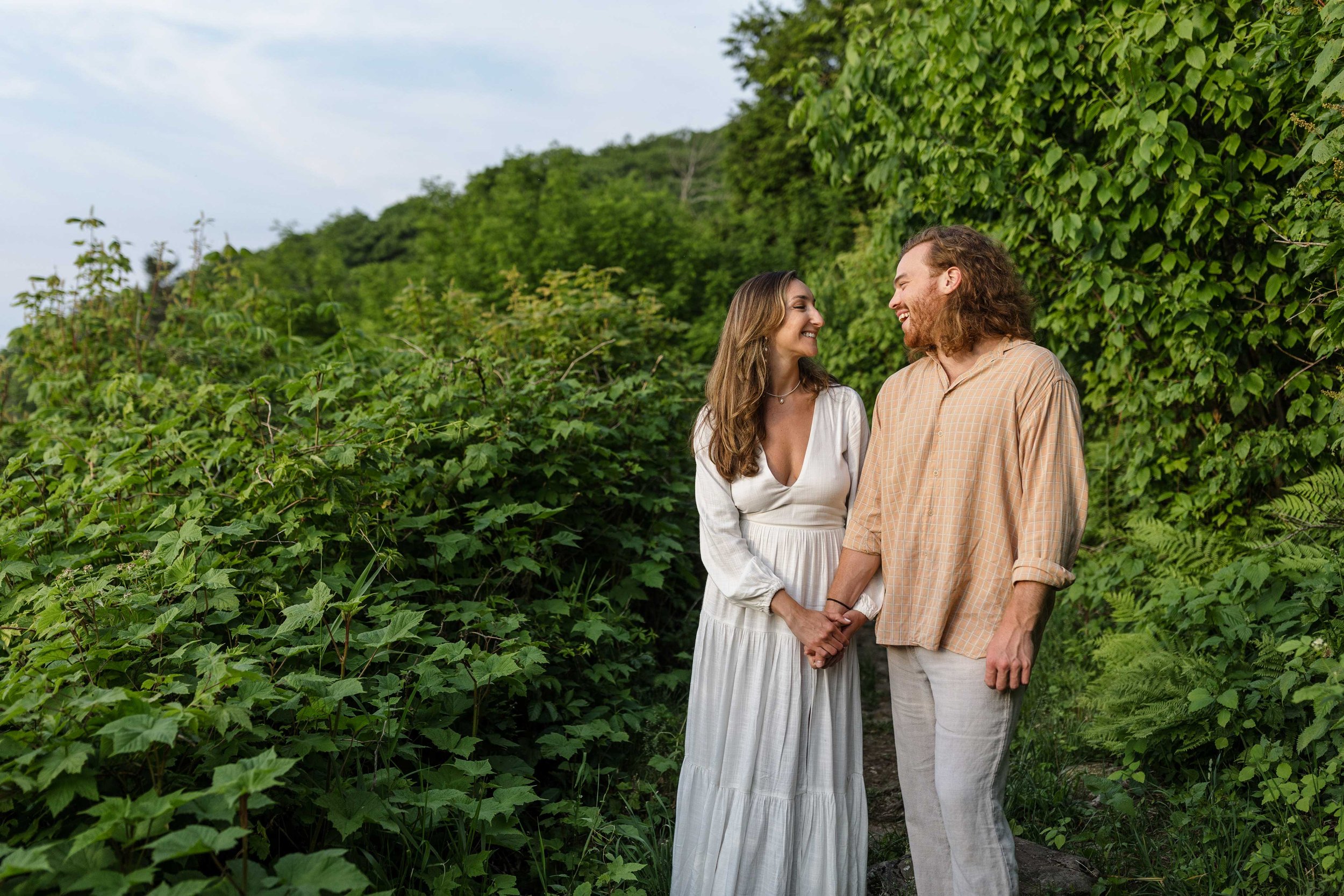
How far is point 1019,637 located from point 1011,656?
5 cm

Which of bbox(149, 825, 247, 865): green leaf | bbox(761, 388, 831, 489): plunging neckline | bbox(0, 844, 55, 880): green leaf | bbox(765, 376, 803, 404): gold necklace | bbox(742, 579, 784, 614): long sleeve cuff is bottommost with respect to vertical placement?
bbox(149, 825, 247, 865): green leaf

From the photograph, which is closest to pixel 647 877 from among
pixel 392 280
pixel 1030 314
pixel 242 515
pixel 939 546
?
pixel 939 546

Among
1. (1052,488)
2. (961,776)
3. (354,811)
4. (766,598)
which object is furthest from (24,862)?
(1052,488)

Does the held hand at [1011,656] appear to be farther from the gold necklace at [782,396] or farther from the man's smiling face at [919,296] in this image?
the gold necklace at [782,396]

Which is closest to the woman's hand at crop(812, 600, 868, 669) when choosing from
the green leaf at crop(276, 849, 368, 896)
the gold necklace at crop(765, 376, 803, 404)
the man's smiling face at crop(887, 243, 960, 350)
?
the gold necklace at crop(765, 376, 803, 404)

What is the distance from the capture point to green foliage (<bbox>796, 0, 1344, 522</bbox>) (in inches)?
147

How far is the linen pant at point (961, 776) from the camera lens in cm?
229

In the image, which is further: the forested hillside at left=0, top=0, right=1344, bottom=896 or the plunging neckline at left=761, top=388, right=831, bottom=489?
the plunging neckline at left=761, top=388, right=831, bottom=489

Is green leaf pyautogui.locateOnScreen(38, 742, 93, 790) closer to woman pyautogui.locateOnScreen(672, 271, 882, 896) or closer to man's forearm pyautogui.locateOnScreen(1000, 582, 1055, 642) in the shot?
woman pyautogui.locateOnScreen(672, 271, 882, 896)

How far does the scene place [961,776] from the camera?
230cm

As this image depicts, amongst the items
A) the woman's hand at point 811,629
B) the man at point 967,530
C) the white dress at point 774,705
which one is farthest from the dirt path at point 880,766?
the woman's hand at point 811,629

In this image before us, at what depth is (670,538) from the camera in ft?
15.7

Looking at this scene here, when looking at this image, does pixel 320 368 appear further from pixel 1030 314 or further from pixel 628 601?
pixel 1030 314

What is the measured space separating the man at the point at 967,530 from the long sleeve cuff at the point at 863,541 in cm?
6
